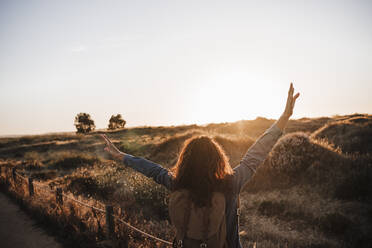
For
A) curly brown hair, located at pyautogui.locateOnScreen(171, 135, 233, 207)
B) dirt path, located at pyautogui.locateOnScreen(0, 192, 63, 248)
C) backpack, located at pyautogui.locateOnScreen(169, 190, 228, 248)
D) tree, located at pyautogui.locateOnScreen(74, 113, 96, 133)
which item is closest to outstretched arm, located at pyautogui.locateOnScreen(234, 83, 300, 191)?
curly brown hair, located at pyautogui.locateOnScreen(171, 135, 233, 207)

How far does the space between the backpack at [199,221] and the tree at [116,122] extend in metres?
70.5

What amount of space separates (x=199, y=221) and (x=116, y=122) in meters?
71.7

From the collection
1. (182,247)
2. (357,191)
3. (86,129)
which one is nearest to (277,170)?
(357,191)

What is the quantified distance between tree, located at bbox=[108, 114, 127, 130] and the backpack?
70469 millimetres

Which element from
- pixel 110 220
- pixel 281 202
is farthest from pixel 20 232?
pixel 281 202

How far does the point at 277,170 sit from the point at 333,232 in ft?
15.4

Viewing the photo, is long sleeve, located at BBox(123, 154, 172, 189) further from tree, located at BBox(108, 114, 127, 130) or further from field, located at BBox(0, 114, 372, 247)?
tree, located at BBox(108, 114, 127, 130)

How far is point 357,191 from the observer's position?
8.88 metres

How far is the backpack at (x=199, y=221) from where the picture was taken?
180cm

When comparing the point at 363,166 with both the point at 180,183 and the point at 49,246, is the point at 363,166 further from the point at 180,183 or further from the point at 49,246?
the point at 49,246

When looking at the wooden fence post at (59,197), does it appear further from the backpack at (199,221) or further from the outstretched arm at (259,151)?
the outstretched arm at (259,151)

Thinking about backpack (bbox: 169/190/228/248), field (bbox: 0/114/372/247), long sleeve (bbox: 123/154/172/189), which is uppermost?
long sleeve (bbox: 123/154/172/189)

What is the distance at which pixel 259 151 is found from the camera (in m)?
2.06

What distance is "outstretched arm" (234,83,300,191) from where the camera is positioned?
1.97 meters
